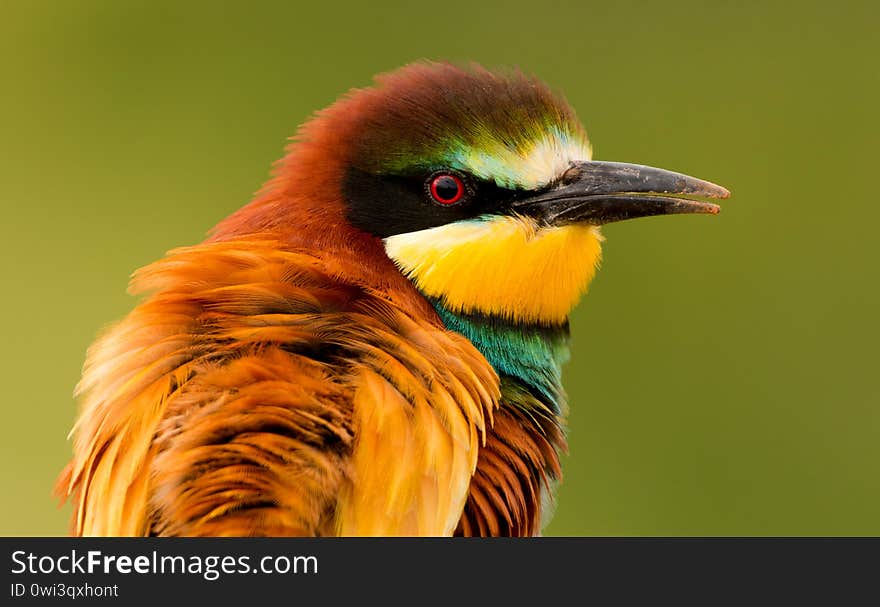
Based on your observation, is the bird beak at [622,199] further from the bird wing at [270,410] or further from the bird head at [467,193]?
the bird wing at [270,410]

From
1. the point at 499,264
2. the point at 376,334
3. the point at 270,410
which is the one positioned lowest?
the point at 270,410

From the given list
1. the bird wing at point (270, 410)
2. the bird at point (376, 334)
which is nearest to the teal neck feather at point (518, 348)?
the bird at point (376, 334)

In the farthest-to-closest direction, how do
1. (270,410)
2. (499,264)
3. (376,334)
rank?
(499,264) < (376,334) < (270,410)

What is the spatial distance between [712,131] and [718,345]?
50cm

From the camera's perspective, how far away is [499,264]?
1461mm

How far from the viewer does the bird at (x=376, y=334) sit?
1077 millimetres

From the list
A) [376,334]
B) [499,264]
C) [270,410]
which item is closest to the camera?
[270,410]

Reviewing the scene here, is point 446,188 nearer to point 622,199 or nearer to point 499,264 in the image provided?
point 499,264

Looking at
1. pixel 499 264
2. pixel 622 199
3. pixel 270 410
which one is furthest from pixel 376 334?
pixel 622 199

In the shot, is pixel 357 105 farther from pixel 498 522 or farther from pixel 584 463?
pixel 584 463

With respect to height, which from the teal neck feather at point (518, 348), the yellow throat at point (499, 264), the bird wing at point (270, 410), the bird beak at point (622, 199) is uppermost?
the bird beak at point (622, 199)

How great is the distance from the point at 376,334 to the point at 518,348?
0.97 ft

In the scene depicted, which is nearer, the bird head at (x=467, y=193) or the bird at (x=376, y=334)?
the bird at (x=376, y=334)

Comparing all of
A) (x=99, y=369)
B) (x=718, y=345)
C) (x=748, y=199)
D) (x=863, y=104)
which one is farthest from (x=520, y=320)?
(x=863, y=104)
